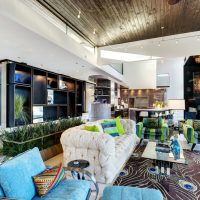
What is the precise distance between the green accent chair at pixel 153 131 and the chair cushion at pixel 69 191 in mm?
3275

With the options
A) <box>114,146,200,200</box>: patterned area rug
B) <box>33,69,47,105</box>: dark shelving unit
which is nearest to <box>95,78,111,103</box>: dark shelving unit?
<box>33,69,47,105</box>: dark shelving unit

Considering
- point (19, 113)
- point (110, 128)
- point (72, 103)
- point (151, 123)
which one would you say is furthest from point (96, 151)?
point (72, 103)

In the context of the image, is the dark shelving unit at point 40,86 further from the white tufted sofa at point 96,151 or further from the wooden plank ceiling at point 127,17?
the white tufted sofa at point 96,151

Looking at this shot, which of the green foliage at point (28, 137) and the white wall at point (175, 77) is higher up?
the white wall at point (175, 77)

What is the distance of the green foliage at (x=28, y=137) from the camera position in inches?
132

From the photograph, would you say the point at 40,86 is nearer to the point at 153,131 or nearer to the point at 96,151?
the point at 153,131

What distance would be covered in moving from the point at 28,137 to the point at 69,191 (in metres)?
2.21

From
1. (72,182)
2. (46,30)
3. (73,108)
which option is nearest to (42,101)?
(73,108)

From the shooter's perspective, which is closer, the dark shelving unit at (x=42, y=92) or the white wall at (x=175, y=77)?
the dark shelving unit at (x=42, y=92)

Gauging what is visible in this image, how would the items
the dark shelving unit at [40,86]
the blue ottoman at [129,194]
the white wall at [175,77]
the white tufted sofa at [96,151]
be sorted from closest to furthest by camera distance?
the blue ottoman at [129,194]
the white tufted sofa at [96,151]
the dark shelving unit at [40,86]
the white wall at [175,77]

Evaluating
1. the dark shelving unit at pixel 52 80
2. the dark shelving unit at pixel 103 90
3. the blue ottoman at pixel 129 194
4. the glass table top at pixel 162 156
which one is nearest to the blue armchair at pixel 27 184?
the blue ottoman at pixel 129 194

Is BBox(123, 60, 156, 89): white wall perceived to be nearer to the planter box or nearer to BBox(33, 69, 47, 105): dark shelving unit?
BBox(33, 69, 47, 105): dark shelving unit

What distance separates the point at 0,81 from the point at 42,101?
1.56 metres

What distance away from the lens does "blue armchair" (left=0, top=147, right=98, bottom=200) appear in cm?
140
